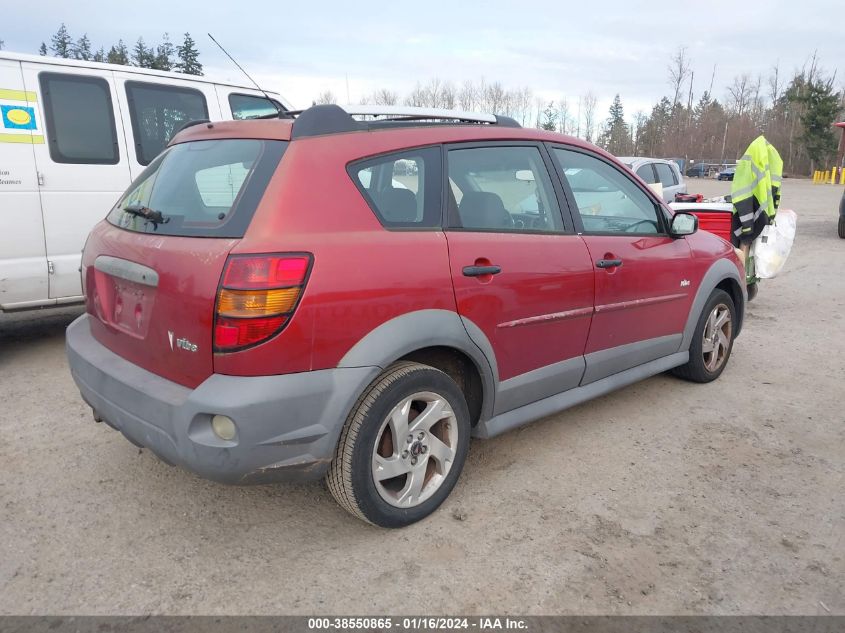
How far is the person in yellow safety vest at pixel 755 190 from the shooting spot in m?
6.55

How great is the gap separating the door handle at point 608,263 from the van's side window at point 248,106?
150 inches

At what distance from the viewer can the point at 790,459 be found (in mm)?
3385

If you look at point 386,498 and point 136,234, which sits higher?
point 136,234

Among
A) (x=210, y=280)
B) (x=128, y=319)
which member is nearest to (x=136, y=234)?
(x=128, y=319)

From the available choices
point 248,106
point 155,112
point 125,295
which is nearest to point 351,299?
point 125,295

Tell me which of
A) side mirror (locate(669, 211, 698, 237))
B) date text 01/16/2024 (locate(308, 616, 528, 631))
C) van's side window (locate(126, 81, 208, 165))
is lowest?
date text 01/16/2024 (locate(308, 616, 528, 631))

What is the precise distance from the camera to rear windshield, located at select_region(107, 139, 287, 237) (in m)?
2.38

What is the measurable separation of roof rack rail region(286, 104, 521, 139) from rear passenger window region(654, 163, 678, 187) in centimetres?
822

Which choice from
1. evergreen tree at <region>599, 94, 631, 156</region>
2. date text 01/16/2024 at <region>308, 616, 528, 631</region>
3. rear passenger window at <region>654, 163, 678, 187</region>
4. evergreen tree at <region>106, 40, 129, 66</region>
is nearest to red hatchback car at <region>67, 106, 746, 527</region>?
date text 01/16/2024 at <region>308, 616, 528, 631</region>

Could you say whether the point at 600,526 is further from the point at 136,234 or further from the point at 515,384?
the point at 136,234

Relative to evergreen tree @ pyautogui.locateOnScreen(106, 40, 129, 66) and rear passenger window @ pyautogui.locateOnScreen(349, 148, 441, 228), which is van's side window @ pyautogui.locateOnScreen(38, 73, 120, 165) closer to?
rear passenger window @ pyautogui.locateOnScreen(349, 148, 441, 228)

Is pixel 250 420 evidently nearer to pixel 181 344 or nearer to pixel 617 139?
pixel 181 344

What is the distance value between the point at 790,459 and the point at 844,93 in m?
68.8

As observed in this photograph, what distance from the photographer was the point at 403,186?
2.71 m
